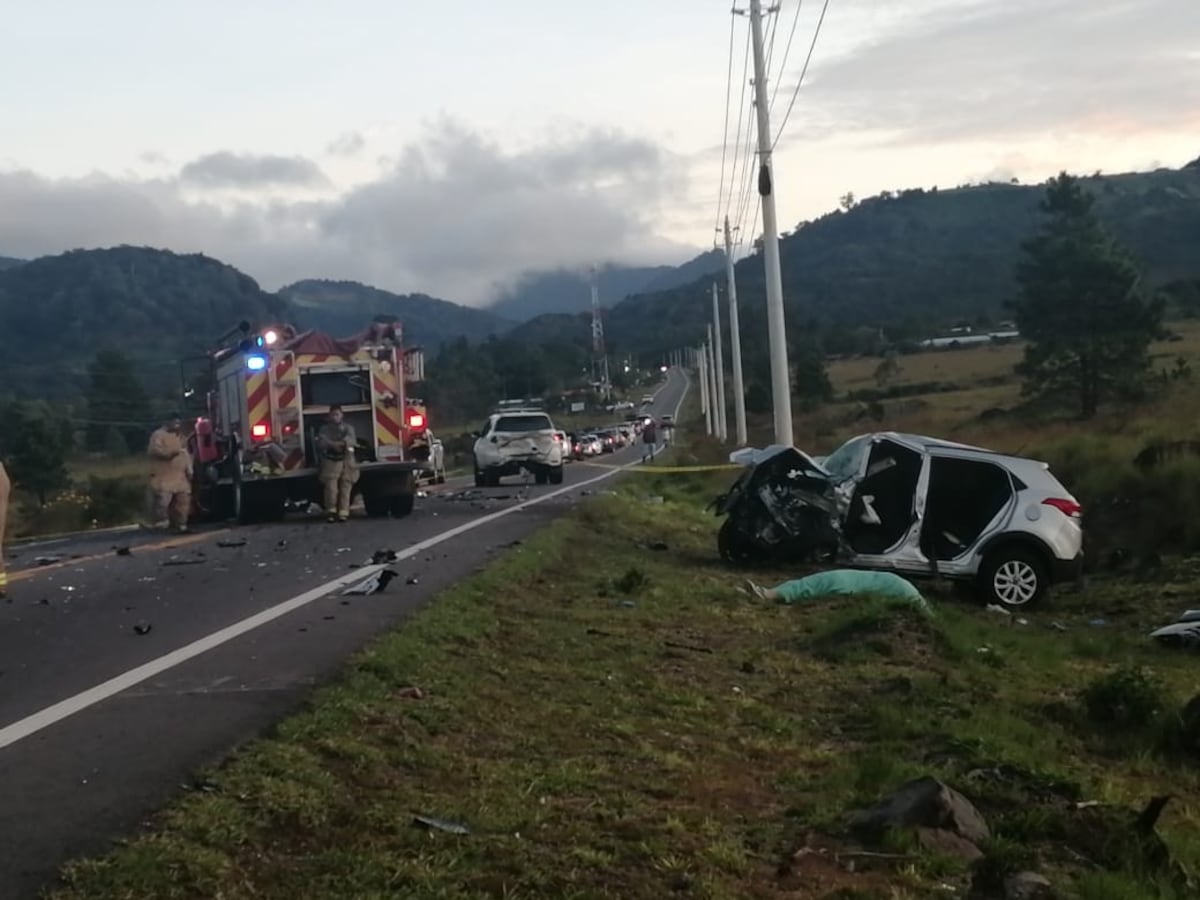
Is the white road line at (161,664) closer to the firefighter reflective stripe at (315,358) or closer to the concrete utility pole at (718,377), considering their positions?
the firefighter reflective stripe at (315,358)

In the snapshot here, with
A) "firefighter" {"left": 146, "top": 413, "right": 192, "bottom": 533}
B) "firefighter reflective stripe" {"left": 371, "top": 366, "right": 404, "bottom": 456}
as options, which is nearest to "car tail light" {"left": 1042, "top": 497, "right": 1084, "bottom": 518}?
"firefighter reflective stripe" {"left": 371, "top": 366, "right": 404, "bottom": 456}

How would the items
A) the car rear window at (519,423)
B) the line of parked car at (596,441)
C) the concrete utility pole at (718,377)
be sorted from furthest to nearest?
1. the concrete utility pole at (718,377)
2. the line of parked car at (596,441)
3. the car rear window at (519,423)

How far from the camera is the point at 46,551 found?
65.1 feet

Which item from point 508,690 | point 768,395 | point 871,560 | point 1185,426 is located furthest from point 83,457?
point 508,690

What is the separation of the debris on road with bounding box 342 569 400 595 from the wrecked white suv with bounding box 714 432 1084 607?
195 inches

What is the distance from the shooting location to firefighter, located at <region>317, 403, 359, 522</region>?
21062 mm

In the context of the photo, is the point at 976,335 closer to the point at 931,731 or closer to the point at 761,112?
the point at 761,112

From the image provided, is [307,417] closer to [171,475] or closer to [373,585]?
[171,475]

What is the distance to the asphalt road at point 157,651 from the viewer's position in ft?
19.0

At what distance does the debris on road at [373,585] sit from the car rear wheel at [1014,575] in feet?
21.0

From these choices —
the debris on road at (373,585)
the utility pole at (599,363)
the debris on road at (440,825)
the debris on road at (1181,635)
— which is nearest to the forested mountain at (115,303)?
the utility pole at (599,363)

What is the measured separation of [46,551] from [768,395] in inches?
2559

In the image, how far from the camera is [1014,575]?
1510 cm

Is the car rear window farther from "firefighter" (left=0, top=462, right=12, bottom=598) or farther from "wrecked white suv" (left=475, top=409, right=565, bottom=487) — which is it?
"firefighter" (left=0, top=462, right=12, bottom=598)
